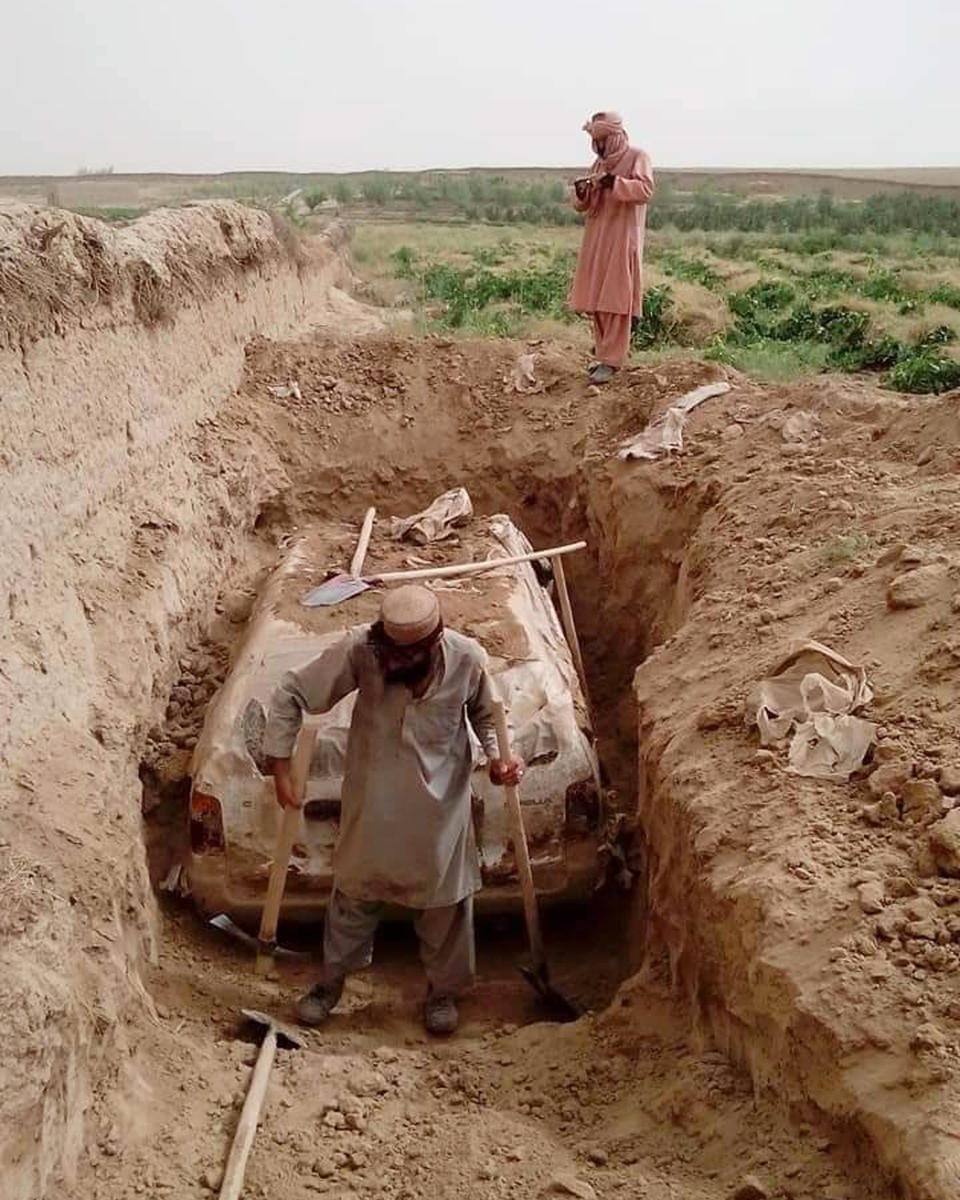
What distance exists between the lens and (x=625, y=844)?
231 inches

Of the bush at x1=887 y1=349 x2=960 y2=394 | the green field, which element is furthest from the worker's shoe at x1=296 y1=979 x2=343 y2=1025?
the bush at x1=887 y1=349 x2=960 y2=394

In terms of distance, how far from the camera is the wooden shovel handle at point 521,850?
188 inches

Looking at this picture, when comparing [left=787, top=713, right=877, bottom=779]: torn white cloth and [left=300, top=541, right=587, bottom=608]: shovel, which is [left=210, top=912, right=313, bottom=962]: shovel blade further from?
[left=787, top=713, right=877, bottom=779]: torn white cloth

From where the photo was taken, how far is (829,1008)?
315cm

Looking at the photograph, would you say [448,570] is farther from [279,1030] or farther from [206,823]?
[279,1030]

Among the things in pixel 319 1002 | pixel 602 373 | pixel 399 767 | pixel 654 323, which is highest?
pixel 602 373

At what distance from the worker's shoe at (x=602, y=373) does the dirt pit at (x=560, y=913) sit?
137mm

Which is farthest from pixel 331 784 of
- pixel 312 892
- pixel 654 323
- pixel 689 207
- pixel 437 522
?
pixel 689 207

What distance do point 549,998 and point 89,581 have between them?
119 inches

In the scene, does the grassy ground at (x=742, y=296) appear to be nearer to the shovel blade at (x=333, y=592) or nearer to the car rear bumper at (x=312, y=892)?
the shovel blade at (x=333, y=592)

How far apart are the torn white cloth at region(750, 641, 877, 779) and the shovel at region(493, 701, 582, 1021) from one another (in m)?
1.09

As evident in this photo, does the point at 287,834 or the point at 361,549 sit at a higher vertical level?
the point at 361,549

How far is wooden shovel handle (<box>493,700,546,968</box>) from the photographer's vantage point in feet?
15.6

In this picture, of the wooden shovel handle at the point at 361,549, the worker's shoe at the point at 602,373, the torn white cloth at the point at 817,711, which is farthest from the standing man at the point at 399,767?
the worker's shoe at the point at 602,373
